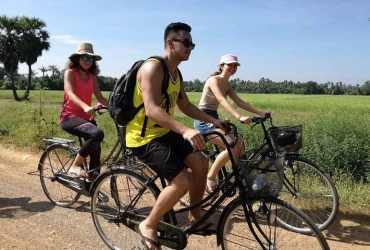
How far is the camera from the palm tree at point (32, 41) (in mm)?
37281

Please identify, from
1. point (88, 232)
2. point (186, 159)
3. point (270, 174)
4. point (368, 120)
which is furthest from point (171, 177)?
point (368, 120)

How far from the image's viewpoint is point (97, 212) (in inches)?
149

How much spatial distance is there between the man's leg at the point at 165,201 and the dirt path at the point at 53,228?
0.85m

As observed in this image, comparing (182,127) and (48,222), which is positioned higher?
(182,127)

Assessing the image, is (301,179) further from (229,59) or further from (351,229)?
(229,59)

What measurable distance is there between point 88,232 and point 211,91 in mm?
2274

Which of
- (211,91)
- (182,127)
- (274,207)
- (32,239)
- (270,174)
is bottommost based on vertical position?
(32,239)

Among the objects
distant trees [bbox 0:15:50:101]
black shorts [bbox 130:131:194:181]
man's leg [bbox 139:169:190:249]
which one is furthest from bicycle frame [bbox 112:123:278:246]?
distant trees [bbox 0:15:50:101]

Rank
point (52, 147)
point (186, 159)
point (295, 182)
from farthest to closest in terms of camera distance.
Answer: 1. point (52, 147)
2. point (295, 182)
3. point (186, 159)

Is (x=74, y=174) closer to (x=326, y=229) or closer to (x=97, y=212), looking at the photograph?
(x=97, y=212)

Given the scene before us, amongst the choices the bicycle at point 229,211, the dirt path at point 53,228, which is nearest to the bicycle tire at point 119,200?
the bicycle at point 229,211

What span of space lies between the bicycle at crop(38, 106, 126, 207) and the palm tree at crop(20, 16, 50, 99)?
1395 inches

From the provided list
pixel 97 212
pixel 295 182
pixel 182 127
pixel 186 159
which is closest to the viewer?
pixel 182 127

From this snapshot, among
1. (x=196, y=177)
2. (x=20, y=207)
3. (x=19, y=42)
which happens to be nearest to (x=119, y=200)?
(x=196, y=177)
